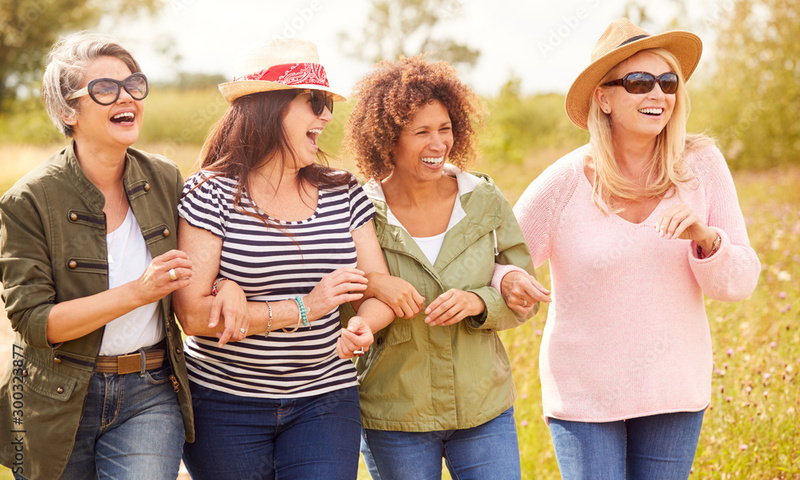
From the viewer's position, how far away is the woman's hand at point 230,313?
248 centimetres

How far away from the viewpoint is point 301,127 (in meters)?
2.83

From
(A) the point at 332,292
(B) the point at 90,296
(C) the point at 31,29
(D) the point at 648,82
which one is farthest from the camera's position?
(C) the point at 31,29

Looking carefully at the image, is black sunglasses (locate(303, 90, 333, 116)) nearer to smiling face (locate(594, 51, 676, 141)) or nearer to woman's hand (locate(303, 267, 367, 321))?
woman's hand (locate(303, 267, 367, 321))

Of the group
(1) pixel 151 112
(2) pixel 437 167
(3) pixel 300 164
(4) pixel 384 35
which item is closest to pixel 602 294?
(2) pixel 437 167

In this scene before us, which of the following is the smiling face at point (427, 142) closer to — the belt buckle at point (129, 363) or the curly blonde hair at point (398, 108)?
the curly blonde hair at point (398, 108)

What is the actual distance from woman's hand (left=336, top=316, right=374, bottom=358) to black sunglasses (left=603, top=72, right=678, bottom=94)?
1.52 m

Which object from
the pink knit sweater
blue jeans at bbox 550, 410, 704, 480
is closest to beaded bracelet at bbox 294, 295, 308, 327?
the pink knit sweater

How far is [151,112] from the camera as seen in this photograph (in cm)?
2256

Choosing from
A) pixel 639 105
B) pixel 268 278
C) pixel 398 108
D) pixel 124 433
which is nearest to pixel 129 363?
pixel 124 433

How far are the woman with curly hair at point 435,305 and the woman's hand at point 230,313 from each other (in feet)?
1.69

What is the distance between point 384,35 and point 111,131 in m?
33.1

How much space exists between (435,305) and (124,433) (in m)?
1.18

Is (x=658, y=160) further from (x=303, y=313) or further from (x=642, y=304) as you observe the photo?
(x=303, y=313)

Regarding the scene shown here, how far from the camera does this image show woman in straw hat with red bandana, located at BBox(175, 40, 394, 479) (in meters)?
2.61
